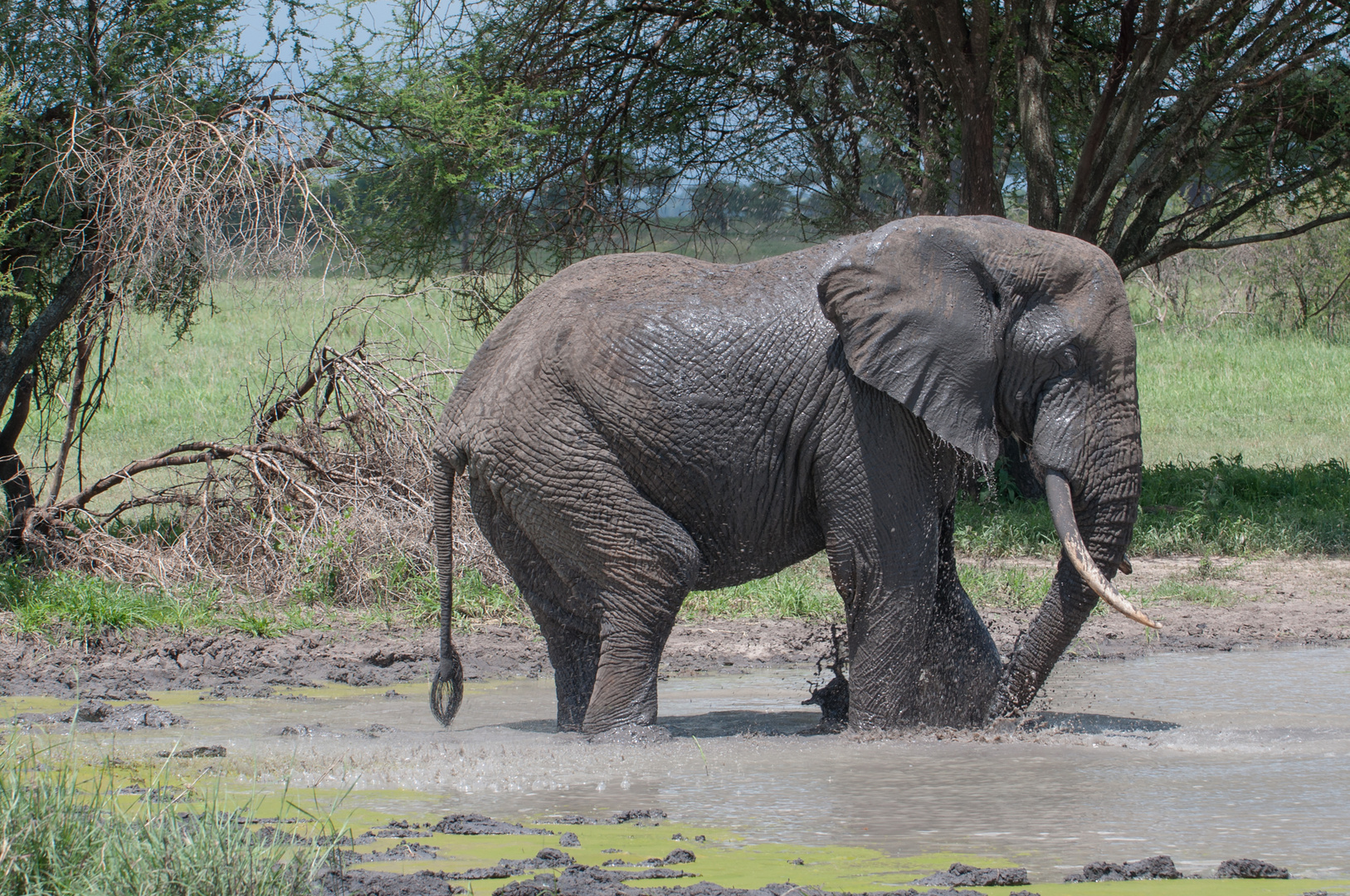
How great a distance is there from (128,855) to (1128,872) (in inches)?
98.3

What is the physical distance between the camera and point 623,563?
5.79 meters

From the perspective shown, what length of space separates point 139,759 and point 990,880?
3.23 m

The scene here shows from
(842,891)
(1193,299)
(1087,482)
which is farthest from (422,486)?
(1193,299)

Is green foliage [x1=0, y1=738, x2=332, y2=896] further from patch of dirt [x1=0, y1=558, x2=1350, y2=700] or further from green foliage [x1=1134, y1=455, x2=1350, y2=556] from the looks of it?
green foliage [x1=1134, y1=455, x2=1350, y2=556]

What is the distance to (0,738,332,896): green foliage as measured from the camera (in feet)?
10.4

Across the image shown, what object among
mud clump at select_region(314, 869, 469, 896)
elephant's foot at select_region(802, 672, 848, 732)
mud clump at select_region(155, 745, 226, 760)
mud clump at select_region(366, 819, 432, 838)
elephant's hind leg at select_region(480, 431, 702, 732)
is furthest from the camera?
elephant's foot at select_region(802, 672, 848, 732)

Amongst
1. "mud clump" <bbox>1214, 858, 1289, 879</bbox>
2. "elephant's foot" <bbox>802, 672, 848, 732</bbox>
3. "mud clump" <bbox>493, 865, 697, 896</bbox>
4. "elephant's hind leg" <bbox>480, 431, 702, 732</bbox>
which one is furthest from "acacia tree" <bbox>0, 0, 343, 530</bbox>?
"mud clump" <bbox>1214, 858, 1289, 879</bbox>

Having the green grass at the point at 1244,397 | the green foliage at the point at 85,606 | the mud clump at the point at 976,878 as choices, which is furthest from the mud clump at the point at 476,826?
the green grass at the point at 1244,397

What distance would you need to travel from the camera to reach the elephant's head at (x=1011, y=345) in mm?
5598

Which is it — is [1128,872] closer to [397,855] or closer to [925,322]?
[397,855]

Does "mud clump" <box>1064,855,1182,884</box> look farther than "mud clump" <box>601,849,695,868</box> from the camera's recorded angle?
No

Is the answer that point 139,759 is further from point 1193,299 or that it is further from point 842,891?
point 1193,299

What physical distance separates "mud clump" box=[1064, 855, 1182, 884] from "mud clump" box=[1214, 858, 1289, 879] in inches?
5.0

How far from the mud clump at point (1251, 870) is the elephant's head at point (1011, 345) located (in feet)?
5.91
